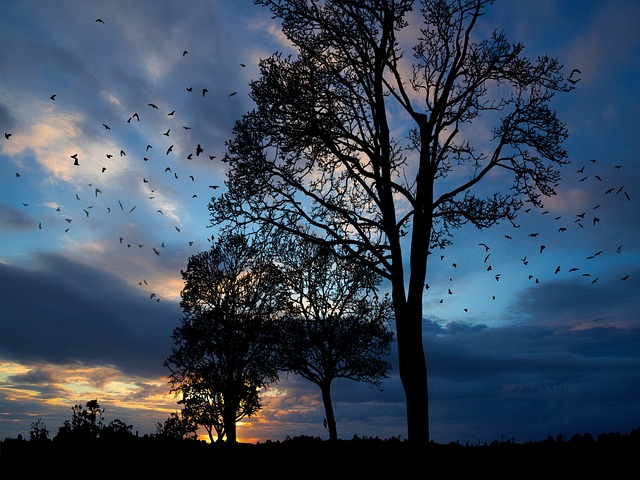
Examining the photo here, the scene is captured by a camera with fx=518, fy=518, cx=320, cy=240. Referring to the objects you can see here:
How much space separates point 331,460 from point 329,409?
22.9 m

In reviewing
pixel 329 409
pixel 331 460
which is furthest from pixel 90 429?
pixel 329 409

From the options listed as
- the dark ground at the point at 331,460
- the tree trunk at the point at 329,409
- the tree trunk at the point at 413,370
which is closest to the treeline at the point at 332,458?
the dark ground at the point at 331,460

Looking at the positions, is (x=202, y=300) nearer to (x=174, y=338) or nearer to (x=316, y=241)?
(x=174, y=338)

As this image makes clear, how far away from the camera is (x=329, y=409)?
31.5 m

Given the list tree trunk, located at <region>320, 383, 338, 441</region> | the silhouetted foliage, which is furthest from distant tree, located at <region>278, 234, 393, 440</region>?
the silhouetted foliage

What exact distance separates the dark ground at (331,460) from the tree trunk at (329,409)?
833 inches

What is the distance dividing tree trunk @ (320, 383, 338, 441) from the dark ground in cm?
2117

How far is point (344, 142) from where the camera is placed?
1717 cm

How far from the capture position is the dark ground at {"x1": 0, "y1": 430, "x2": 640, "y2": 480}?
8961mm

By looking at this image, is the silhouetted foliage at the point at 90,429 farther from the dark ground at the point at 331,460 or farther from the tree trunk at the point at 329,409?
the tree trunk at the point at 329,409

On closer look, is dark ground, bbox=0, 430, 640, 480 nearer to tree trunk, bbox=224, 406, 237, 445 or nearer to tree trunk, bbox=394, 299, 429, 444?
tree trunk, bbox=394, 299, 429, 444

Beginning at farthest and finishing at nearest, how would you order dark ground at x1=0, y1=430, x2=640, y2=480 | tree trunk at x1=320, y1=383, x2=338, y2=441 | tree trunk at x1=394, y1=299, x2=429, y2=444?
tree trunk at x1=320, y1=383, x2=338, y2=441, tree trunk at x1=394, y1=299, x2=429, y2=444, dark ground at x1=0, y1=430, x2=640, y2=480

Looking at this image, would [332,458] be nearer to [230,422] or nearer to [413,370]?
[413,370]

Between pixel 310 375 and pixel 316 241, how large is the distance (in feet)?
59.6
